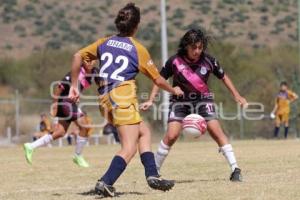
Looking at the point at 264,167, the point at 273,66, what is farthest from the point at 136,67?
the point at 273,66

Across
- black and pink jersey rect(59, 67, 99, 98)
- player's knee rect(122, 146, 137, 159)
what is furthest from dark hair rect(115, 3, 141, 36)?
Result: black and pink jersey rect(59, 67, 99, 98)

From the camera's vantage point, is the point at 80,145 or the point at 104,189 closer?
the point at 104,189

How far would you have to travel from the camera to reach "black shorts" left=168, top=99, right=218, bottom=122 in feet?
35.2

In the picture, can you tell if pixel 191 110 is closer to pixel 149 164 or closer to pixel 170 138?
pixel 170 138

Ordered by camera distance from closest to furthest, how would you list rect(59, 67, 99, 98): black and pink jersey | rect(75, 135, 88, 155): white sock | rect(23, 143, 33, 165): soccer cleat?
1. rect(59, 67, 99, 98): black and pink jersey
2. rect(23, 143, 33, 165): soccer cleat
3. rect(75, 135, 88, 155): white sock

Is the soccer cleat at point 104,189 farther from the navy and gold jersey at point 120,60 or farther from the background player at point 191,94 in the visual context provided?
the background player at point 191,94

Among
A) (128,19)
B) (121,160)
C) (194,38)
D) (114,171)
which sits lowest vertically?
(114,171)

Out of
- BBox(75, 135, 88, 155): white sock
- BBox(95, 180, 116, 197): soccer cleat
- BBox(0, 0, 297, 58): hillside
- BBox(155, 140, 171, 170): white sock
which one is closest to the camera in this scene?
BBox(95, 180, 116, 197): soccer cleat

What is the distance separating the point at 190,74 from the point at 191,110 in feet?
1.50

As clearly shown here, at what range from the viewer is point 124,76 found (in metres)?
8.80

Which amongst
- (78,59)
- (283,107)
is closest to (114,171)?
(78,59)

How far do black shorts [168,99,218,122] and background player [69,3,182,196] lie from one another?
188 cm

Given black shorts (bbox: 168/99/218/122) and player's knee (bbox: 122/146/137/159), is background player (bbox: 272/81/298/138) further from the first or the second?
player's knee (bbox: 122/146/137/159)

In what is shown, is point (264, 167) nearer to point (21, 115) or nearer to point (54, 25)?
point (21, 115)
